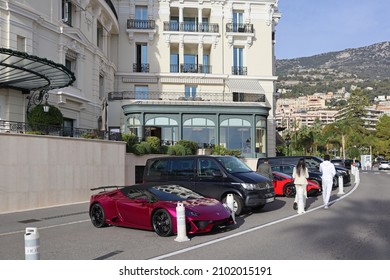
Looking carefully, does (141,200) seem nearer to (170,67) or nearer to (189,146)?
(189,146)

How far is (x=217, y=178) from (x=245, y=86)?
93.8 feet

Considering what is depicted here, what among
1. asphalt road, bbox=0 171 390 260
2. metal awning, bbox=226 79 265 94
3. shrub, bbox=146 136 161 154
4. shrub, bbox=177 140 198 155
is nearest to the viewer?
asphalt road, bbox=0 171 390 260

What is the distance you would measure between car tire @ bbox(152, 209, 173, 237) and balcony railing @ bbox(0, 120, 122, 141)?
9098 mm

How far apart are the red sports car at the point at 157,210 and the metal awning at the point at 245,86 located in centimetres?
2991

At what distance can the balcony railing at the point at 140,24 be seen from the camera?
4150 cm

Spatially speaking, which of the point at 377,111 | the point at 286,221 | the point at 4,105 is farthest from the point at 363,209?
the point at 377,111

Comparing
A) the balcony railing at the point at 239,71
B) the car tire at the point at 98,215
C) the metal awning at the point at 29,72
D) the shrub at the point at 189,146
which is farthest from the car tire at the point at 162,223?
the balcony railing at the point at 239,71

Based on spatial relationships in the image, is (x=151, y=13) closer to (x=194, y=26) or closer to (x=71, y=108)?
(x=194, y=26)

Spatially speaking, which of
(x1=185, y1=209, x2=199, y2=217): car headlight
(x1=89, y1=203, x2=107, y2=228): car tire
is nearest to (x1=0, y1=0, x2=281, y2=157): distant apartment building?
(x1=89, y1=203, x2=107, y2=228): car tire

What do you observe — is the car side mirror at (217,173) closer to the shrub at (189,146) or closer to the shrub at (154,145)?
the shrub at (154,145)

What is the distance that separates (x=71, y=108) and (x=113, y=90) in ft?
40.0

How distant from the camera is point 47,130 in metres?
18.7

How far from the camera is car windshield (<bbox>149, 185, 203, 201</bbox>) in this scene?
35.8 feet

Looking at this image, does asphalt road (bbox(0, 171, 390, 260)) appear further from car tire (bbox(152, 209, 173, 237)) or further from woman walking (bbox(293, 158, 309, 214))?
woman walking (bbox(293, 158, 309, 214))
